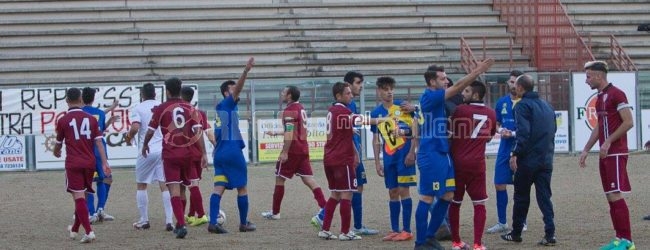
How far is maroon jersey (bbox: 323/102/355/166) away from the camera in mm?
12000

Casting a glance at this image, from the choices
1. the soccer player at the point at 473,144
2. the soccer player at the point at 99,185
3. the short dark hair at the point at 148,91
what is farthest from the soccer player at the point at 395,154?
the soccer player at the point at 99,185

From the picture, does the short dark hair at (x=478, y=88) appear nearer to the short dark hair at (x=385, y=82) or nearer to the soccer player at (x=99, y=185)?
the short dark hair at (x=385, y=82)

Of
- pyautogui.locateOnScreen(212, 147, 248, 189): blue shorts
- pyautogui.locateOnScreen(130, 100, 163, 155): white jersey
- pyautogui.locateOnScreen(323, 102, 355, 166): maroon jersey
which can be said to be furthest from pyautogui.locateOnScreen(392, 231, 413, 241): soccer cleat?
pyautogui.locateOnScreen(130, 100, 163, 155): white jersey

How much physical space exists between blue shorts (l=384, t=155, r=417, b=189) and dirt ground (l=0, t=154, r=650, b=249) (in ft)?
2.18

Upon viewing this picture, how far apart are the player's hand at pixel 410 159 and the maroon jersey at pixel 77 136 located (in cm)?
362

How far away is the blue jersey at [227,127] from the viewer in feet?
42.9

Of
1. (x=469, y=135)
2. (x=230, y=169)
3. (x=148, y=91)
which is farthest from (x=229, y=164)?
(x=469, y=135)

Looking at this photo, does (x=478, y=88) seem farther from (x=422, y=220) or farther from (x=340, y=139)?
(x=340, y=139)

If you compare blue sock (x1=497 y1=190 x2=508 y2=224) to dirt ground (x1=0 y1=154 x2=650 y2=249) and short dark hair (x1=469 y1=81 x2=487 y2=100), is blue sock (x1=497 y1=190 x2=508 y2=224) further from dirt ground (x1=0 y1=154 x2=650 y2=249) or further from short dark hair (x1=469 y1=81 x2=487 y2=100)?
short dark hair (x1=469 y1=81 x2=487 y2=100)

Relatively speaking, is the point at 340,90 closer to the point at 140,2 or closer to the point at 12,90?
the point at 12,90

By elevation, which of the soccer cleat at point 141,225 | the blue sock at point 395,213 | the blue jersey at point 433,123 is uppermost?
the blue jersey at point 433,123

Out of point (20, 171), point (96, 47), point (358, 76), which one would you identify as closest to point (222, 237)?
point (358, 76)

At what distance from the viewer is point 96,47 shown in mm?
29484

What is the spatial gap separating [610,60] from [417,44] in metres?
5.33
